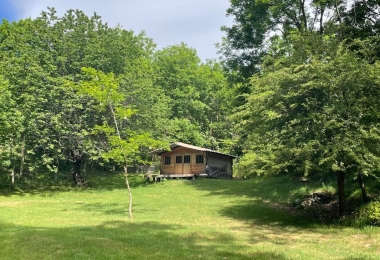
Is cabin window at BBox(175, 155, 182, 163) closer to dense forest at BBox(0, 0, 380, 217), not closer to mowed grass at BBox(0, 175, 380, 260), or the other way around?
dense forest at BBox(0, 0, 380, 217)

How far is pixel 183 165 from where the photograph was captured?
122 feet

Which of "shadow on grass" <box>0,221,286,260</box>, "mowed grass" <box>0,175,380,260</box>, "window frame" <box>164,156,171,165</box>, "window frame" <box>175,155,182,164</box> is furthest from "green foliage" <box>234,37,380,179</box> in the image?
"window frame" <box>164,156,171,165</box>

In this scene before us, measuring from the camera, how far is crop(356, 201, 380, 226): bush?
12758 millimetres

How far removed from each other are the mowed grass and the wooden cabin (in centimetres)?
1317

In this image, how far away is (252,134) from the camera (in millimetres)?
16297

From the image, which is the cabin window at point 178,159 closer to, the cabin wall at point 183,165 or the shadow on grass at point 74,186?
the cabin wall at point 183,165

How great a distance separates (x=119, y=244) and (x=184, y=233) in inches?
109

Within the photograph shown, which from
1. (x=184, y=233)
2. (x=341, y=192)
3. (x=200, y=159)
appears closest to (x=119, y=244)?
(x=184, y=233)

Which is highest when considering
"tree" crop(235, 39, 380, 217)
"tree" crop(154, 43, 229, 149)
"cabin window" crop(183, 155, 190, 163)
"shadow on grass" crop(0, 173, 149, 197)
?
"tree" crop(154, 43, 229, 149)

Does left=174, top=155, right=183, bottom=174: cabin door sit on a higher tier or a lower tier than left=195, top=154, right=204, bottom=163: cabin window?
lower

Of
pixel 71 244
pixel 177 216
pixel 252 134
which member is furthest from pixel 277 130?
pixel 71 244

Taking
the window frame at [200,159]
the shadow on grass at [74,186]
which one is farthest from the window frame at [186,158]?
the shadow on grass at [74,186]

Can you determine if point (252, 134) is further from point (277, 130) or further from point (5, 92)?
point (5, 92)

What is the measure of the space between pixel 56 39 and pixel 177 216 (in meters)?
22.0
